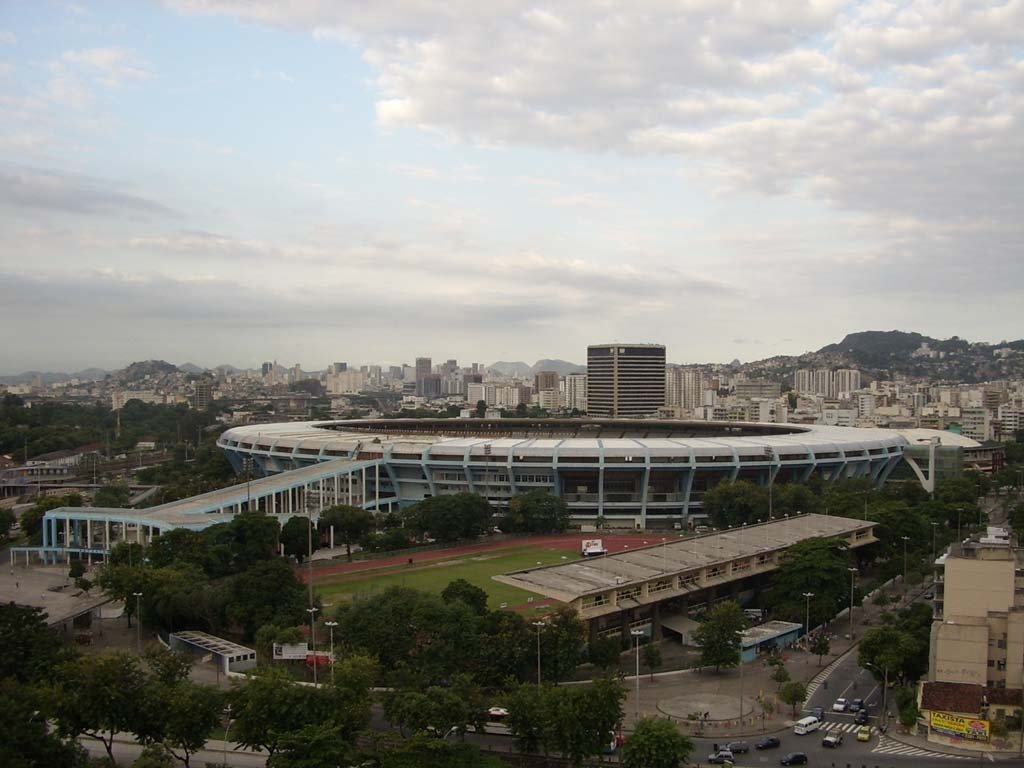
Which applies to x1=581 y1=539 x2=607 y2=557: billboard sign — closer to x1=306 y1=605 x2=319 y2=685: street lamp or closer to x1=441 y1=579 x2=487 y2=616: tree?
x1=441 y1=579 x2=487 y2=616: tree

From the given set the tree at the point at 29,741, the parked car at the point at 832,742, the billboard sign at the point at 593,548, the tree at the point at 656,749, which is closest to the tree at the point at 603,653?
the parked car at the point at 832,742

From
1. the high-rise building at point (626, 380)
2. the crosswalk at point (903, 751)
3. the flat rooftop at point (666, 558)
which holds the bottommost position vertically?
the crosswalk at point (903, 751)

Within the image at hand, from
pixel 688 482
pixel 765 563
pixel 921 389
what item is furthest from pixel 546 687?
pixel 921 389

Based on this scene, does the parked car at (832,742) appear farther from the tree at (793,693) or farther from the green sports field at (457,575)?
the green sports field at (457,575)

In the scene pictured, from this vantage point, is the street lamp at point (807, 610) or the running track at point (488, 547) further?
the running track at point (488, 547)

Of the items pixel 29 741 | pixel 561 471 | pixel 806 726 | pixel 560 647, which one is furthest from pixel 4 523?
pixel 806 726

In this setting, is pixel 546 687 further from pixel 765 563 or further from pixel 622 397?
pixel 622 397

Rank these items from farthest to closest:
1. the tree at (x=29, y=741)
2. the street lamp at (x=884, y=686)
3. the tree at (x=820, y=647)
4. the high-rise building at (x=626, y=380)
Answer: the high-rise building at (x=626, y=380) < the tree at (x=820, y=647) < the street lamp at (x=884, y=686) < the tree at (x=29, y=741)
